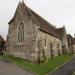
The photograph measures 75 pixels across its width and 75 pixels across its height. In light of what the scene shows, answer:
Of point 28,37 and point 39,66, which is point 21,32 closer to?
point 28,37

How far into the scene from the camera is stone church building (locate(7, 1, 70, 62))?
26.9 m

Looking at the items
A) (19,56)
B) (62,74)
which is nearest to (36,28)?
(19,56)

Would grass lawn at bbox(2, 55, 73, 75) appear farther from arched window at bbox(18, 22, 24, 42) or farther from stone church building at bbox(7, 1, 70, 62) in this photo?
arched window at bbox(18, 22, 24, 42)

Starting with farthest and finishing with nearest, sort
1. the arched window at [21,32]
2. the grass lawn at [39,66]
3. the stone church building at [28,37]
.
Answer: the arched window at [21,32] → the stone church building at [28,37] → the grass lawn at [39,66]

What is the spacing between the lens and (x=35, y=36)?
26.8 m

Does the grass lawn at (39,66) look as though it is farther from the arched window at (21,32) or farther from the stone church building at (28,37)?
the arched window at (21,32)

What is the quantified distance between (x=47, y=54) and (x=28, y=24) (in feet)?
26.7

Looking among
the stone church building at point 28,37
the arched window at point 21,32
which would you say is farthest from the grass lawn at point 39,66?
the arched window at point 21,32

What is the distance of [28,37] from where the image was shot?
28125mm

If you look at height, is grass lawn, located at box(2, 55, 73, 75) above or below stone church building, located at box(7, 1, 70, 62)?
below

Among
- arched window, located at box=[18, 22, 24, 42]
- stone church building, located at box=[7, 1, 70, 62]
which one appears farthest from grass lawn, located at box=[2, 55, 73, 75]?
arched window, located at box=[18, 22, 24, 42]

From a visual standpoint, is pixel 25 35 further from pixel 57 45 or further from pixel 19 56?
pixel 57 45

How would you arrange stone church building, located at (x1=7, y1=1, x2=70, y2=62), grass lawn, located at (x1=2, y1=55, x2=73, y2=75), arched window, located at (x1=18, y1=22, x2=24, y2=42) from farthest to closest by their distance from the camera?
arched window, located at (x1=18, y1=22, x2=24, y2=42) → stone church building, located at (x1=7, y1=1, x2=70, y2=62) → grass lawn, located at (x1=2, y1=55, x2=73, y2=75)

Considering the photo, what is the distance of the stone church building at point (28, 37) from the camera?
26.9 metres
